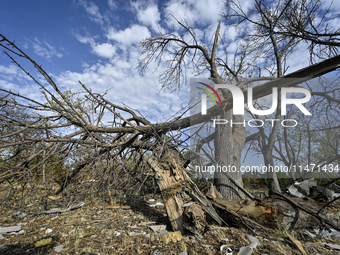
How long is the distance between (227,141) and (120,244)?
3114mm

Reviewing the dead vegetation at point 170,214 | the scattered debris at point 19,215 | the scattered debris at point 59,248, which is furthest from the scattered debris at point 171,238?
the scattered debris at point 19,215

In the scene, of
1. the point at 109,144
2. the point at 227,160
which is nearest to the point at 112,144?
the point at 109,144

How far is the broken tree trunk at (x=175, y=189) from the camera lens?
9.49ft

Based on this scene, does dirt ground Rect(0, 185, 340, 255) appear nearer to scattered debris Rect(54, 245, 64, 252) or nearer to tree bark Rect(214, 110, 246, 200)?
scattered debris Rect(54, 245, 64, 252)

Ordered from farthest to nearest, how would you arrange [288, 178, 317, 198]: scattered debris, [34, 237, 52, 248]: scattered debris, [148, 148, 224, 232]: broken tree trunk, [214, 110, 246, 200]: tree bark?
[214, 110, 246, 200]: tree bark
[288, 178, 317, 198]: scattered debris
[148, 148, 224, 232]: broken tree trunk
[34, 237, 52, 248]: scattered debris

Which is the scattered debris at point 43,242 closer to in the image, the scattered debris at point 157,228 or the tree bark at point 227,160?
the scattered debris at point 157,228

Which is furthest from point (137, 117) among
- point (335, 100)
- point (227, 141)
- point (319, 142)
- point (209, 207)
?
point (319, 142)

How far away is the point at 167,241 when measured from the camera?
2506mm

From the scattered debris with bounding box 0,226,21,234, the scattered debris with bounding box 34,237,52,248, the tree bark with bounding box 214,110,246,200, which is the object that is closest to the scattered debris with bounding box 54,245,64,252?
the scattered debris with bounding box 34,237,52,248

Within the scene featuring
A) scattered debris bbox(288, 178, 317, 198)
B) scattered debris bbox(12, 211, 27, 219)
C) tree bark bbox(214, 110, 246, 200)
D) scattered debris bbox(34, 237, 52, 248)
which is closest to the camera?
scattered debris bbox(34, 237, 52, 248)

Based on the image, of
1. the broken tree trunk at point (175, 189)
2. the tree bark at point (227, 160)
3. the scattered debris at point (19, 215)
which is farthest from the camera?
the tree bark at point (227, 160)

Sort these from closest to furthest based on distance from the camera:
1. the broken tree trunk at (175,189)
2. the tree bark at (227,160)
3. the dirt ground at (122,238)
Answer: the dirt ground at (122,238), the broken tree trunk at (175,189), the tree bark at (227,160)

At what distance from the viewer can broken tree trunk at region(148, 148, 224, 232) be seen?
2893mm

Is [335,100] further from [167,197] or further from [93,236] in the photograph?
[93,236]
